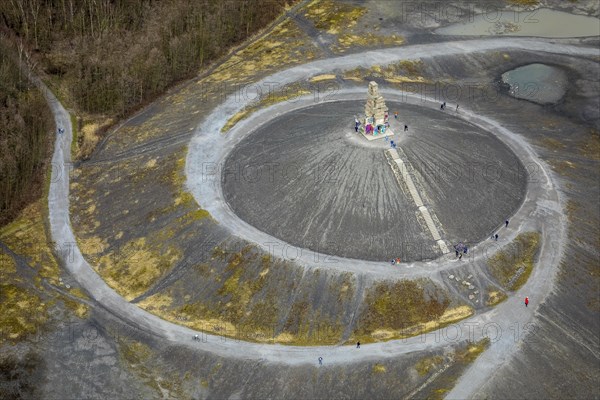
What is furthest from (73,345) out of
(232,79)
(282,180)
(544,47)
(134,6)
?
(544,47)

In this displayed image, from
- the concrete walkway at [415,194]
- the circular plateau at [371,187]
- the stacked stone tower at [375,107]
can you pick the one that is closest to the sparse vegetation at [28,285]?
the circular plateau at [371,187]

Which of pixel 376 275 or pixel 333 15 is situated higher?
pixel 333 15

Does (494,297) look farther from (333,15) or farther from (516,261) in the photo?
(333,15)

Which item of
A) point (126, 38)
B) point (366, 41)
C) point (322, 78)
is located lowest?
point (322, 78)

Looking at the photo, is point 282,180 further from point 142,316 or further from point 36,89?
point 36,89

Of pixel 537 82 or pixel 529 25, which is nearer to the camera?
pixel 537 82

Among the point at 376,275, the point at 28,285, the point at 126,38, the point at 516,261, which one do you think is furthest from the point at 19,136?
the point at 516,261
